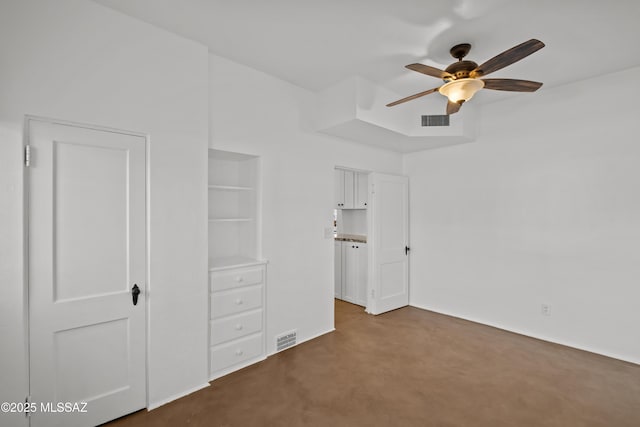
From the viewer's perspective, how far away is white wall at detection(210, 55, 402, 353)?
9.14 feet

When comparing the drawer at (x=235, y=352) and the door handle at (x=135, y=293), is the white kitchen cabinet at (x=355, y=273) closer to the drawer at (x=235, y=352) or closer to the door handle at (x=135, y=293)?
the drawer at (x=235, y=352)

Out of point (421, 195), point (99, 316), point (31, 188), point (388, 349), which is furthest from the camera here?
point (421, 195)

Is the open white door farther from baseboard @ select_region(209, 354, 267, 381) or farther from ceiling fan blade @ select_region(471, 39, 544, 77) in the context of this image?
ceiling fan blade @ select_region(471, 39, 544, 77)

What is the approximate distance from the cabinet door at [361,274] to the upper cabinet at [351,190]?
30.4 inches

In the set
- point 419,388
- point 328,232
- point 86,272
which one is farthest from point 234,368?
point 328,232

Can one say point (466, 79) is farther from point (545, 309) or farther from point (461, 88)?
point (545, 309)

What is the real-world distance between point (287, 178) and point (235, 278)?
1197 millimetres

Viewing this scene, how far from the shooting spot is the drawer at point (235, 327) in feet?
8.54

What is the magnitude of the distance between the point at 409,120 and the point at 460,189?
51.6 inches

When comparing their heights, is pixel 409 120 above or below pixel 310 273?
above

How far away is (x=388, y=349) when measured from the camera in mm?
3133

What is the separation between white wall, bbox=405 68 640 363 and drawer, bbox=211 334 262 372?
9.35 ft

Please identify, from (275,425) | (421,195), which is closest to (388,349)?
(275,425)

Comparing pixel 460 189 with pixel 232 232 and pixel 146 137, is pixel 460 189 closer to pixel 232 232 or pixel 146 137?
pixel 232 232
